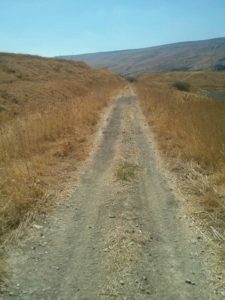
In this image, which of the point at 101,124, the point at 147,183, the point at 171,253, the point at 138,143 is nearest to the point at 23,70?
the point at 101,124

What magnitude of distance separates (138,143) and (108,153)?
5.49ft

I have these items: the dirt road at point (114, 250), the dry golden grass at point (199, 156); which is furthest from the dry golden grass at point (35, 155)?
the dry golden grass at point (199, 156)

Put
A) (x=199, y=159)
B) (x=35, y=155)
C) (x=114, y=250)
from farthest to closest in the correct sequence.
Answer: (x=35, y=155) → (x=199, y=159) → (x=114, y=250)

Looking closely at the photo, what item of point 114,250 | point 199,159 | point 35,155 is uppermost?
point 114,250

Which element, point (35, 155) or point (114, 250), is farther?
point (35, 155)

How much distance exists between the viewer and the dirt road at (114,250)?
4.36 metres

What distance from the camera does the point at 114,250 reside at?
5234mm

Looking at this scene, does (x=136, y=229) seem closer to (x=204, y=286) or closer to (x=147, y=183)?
(x=204, y=286)

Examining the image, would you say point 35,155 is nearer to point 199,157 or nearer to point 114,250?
point 199,157

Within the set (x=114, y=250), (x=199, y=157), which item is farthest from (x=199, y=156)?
(x=114, y=250)

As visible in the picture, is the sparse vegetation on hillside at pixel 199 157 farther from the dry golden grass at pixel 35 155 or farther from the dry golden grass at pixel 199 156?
the dry golden grass at pixel 35 155

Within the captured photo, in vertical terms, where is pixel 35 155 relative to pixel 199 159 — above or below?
above

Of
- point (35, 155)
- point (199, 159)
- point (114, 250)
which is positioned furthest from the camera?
point (35, 155)

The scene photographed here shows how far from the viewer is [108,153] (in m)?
11.4
